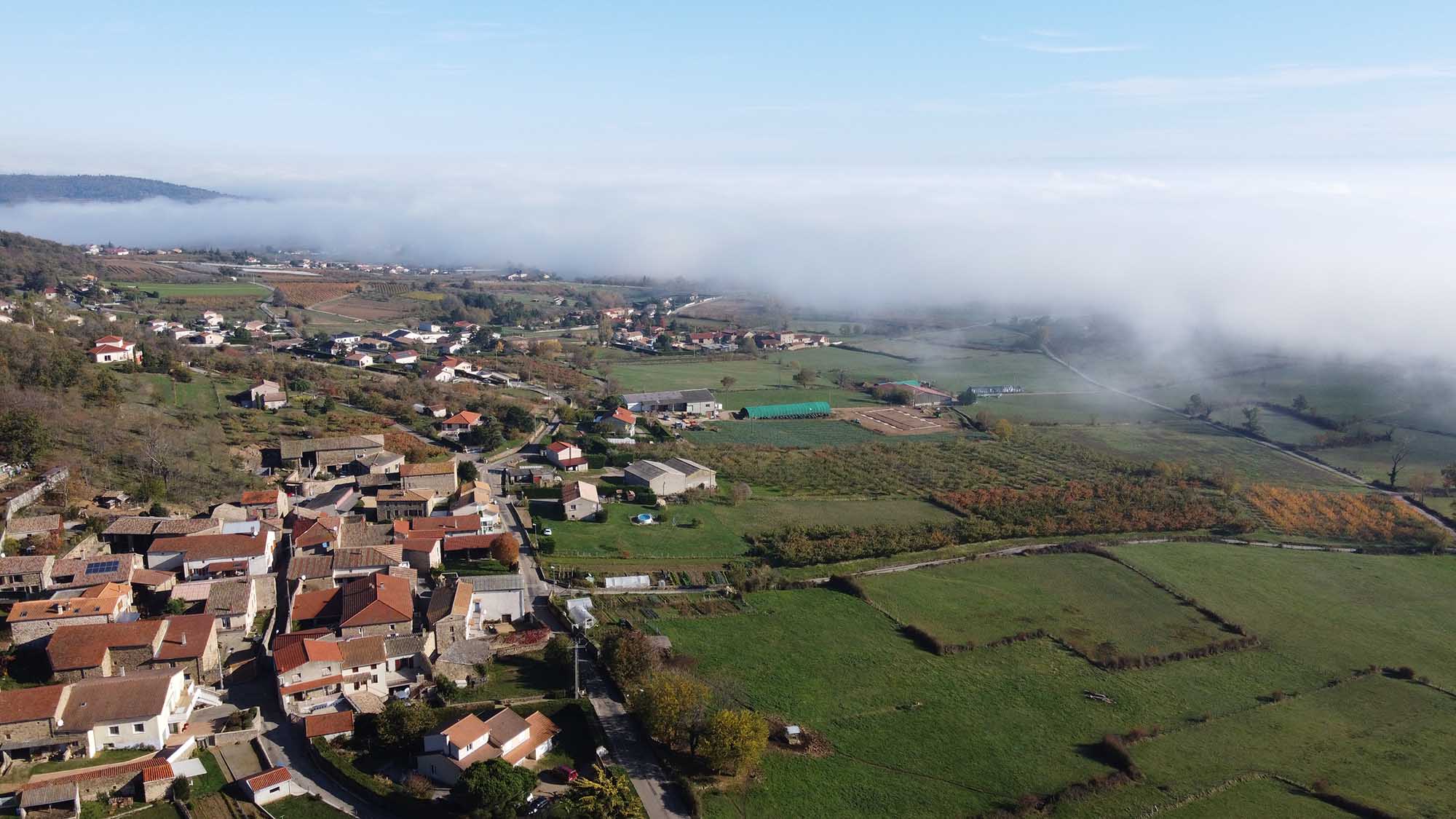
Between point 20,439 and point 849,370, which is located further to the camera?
point 849,370

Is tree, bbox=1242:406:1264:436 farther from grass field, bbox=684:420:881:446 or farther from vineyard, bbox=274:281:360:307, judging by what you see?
vineyard, bbox=274:281:360:307

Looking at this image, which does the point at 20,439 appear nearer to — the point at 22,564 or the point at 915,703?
the point at 22,564

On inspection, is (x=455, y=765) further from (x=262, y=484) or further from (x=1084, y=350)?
(x=1084, y=350)

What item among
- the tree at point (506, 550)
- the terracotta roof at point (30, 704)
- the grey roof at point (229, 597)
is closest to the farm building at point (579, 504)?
the tree at point (506, 550)

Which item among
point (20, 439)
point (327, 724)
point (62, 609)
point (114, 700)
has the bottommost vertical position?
point (327, 724)

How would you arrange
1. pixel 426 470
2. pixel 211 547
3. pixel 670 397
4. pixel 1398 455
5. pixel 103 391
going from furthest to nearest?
pixel 670 397
pixel 1398 455
pixel 103 391
pixel 426 470
pixel 211 547

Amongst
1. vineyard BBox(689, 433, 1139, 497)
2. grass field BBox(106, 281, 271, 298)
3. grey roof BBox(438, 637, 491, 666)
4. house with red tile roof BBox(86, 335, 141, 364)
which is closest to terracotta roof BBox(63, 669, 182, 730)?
grey roof BBox(438, 637, 491, 666)

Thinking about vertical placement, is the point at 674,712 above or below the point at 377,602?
below

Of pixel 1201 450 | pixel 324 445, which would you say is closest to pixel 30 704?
pixel 324 445
